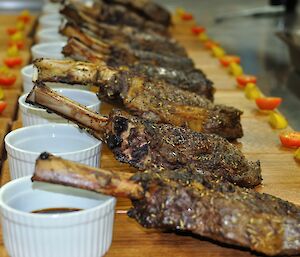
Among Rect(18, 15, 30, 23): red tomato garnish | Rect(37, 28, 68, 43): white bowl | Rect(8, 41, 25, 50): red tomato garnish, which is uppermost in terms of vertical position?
Rect(37, 28, 68, 43): white bowl

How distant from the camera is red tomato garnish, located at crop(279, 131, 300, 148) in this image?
275 cm

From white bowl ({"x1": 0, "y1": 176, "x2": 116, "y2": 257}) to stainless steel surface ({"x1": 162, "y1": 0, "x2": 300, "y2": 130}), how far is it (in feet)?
4.89

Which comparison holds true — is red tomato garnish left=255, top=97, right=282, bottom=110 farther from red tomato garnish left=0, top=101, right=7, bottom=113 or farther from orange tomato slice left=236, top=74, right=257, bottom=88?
red tomato garnish left=0, top=101, right=7, bottom=113

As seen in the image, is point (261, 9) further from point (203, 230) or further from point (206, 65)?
point (203, 230)

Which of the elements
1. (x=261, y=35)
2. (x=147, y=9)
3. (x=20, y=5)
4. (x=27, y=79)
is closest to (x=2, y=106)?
(x=27, y=79)

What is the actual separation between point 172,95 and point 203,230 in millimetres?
976

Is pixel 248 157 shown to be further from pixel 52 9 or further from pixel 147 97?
pixel 52 9

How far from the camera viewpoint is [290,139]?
9.04 feet

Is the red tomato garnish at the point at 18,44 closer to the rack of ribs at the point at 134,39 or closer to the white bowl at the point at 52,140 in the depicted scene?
the rack of ribs at the point at 134,39

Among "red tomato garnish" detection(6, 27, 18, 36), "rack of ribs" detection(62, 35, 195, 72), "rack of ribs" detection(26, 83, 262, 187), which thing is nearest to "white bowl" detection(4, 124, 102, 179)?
"rack of ribs" detection(26, 83, 262, 187)

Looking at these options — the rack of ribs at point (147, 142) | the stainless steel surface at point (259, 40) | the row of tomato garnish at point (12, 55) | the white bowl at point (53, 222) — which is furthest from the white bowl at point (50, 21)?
the white bowl at point (53, 222)

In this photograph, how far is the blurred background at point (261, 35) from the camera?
3883 mm

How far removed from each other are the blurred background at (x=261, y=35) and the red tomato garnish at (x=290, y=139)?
0.34 meters

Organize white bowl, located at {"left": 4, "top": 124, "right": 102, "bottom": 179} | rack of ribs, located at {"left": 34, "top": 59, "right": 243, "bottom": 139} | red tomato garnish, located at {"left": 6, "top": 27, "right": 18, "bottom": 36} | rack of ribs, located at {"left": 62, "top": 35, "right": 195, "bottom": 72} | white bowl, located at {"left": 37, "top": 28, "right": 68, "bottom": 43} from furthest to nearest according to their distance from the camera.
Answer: red tomato garnish, located at {"left": 6, "top": 27, "right": 18, "bottom": 36} → white bowl, located at {"left": 37, "top": 28, "right": 68, "bottom": 43} → rack of ribs, located at {"left": 62, "top": 35, "right": 195, "bottom": 72} → rack of ribs, located at {"left": 34, "top": 59, "right": 243, "bottom": 139} → white bowl, located at {"left": 4, "top": 124, "right": 102, "bottom": 179}
